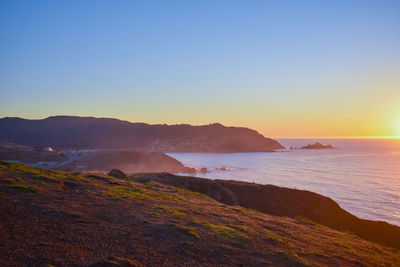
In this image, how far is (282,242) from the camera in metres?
11.6

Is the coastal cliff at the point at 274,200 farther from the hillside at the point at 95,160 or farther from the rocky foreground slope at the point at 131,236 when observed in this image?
the hillside at the point at 95,160

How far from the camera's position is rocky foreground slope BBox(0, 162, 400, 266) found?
7.86 meters

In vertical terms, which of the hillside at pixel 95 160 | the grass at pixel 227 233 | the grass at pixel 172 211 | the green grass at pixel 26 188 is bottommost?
the hillside at pixel 95 160

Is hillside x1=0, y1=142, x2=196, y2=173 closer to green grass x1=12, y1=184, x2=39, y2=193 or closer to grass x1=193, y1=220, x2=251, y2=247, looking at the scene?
green grass x1=12, y1=184, x2=39, y2=193

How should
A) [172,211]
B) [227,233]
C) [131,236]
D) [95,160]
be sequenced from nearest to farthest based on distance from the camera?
[131,236] < [227,233] < [172,211] < [95,160]

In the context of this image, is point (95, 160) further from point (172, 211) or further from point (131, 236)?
point (131, 236)

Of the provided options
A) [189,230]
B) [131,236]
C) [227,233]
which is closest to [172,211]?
[189,230]

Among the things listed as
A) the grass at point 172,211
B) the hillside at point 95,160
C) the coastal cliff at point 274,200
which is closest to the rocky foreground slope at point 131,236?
the grass at point 172,211

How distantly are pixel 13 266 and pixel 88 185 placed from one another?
429 inches

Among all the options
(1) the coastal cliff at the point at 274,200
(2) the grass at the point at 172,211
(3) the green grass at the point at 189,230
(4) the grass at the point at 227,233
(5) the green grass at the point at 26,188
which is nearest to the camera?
(3) the green grass at the point at 189,230

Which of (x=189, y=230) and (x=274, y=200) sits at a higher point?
(x=189, y=230)

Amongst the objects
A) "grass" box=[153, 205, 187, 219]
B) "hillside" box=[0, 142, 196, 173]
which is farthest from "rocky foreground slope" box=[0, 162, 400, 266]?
"hillside" box=[0, 142, 196, 173]

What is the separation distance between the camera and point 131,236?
31.7 ft

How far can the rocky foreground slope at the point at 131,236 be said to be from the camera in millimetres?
7863
